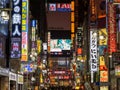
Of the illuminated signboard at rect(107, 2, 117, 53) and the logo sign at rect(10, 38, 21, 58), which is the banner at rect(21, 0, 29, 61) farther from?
the illuminated signboard at rect(107, 2, 117, 53)

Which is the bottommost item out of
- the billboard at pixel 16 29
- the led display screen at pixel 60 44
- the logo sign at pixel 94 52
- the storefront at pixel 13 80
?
the led display screen at pixel 60 44

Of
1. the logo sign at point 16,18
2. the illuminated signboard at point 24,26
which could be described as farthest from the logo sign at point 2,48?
the illuminated signboard at point 24,26

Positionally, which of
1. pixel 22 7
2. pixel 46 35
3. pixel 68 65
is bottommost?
pixel 68 65

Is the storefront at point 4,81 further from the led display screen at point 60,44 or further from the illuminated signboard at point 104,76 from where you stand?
the led display screen at point 60,44

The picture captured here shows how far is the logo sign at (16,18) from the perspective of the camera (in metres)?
28.0

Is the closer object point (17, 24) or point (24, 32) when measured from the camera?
point (17, 24)

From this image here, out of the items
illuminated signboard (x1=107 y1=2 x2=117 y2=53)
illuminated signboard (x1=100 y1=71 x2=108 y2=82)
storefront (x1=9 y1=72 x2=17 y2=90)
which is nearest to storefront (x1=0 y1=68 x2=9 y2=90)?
storefront (x1=9 y1=72 x2=17 y2=90)

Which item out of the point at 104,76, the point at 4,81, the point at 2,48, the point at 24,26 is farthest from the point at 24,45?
the point at 104,76

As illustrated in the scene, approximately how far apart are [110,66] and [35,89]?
3219 centimetres

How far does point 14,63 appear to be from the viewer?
1202 inches

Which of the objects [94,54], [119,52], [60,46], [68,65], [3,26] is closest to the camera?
[119,52]

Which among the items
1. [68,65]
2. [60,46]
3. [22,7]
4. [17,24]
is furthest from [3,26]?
[68,65]

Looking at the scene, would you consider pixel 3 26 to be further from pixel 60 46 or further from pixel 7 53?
pixel 60 46

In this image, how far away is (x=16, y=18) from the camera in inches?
1105
